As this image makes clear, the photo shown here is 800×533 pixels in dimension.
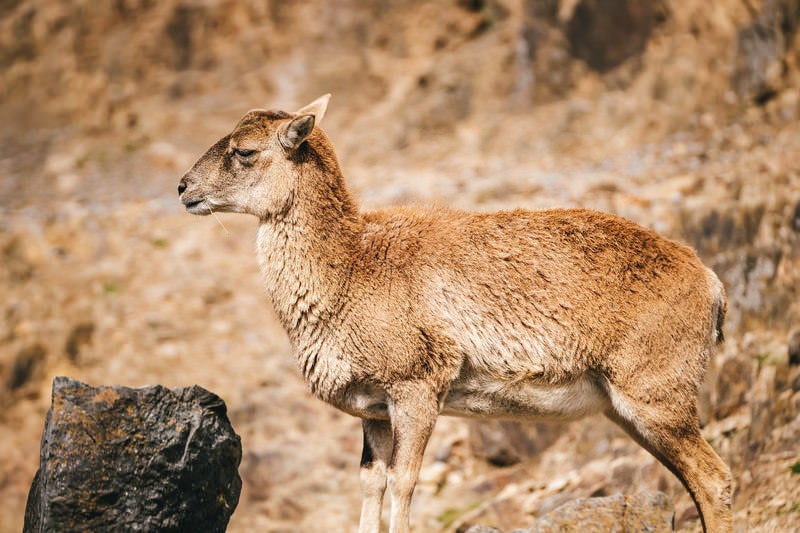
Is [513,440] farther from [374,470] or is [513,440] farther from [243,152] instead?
[243,152]

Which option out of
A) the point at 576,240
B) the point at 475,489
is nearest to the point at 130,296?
the point at 475,489

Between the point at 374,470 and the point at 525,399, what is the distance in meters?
1.52

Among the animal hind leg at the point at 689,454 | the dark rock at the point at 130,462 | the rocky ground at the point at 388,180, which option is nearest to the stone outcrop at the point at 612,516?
the animal hind leg at the point at 689,454

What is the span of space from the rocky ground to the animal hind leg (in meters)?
0.98

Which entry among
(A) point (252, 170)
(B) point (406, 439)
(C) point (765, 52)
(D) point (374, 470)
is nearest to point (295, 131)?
(A) point (252, 170)

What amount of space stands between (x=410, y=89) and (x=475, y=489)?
11362mm

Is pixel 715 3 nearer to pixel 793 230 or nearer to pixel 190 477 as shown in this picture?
pixel 793 230

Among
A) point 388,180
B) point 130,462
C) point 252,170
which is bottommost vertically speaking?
point 388,180

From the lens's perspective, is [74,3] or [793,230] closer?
[793,230]

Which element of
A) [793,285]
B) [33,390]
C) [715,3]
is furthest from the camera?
[715,3]

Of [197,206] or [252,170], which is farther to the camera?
[197,206]

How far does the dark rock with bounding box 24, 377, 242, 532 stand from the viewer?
25.7 ft

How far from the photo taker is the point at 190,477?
8188 mm

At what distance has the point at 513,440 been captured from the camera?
13.2 meters
